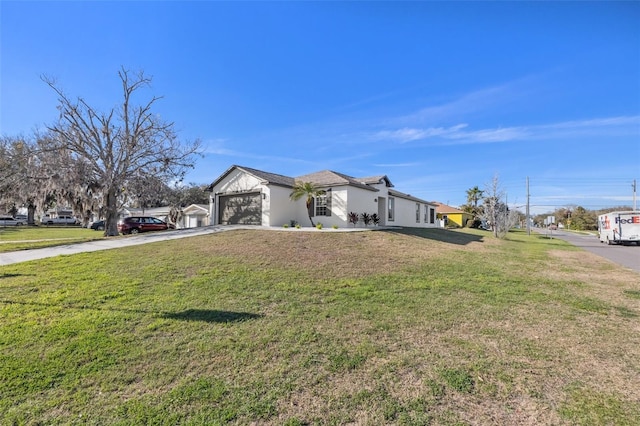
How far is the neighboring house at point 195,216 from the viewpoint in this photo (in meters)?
35.6

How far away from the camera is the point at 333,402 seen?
3074mm

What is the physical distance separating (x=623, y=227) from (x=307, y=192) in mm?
23332

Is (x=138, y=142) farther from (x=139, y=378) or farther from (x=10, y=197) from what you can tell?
(x=139, y=378)

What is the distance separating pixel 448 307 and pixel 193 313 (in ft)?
15.4

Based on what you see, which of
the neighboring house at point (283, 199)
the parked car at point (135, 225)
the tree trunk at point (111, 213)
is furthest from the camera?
the parked car at point (135, 225)

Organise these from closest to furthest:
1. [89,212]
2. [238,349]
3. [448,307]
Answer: [238,349] → [448,307] → [89,212]

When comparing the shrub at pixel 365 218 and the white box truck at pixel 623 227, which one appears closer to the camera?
the shrub at pixel 365 218

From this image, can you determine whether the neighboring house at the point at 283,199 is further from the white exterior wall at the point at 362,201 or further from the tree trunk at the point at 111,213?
the tree trunk at the point at 111,213

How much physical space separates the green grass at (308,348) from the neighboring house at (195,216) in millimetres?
27779

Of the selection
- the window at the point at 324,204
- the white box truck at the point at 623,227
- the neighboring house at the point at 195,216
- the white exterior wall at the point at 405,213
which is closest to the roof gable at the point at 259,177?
the window at the point at 324,204

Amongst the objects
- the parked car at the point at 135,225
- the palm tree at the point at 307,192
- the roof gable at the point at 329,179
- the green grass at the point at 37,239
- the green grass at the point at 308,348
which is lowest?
the green grass at the point at 308,348

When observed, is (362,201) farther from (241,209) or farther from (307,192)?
(241,209)

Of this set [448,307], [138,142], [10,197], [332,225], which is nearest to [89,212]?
[10,197]

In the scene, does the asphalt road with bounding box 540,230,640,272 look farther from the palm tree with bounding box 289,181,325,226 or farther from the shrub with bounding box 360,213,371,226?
the palm tree with bounding box 289,181,325,226
